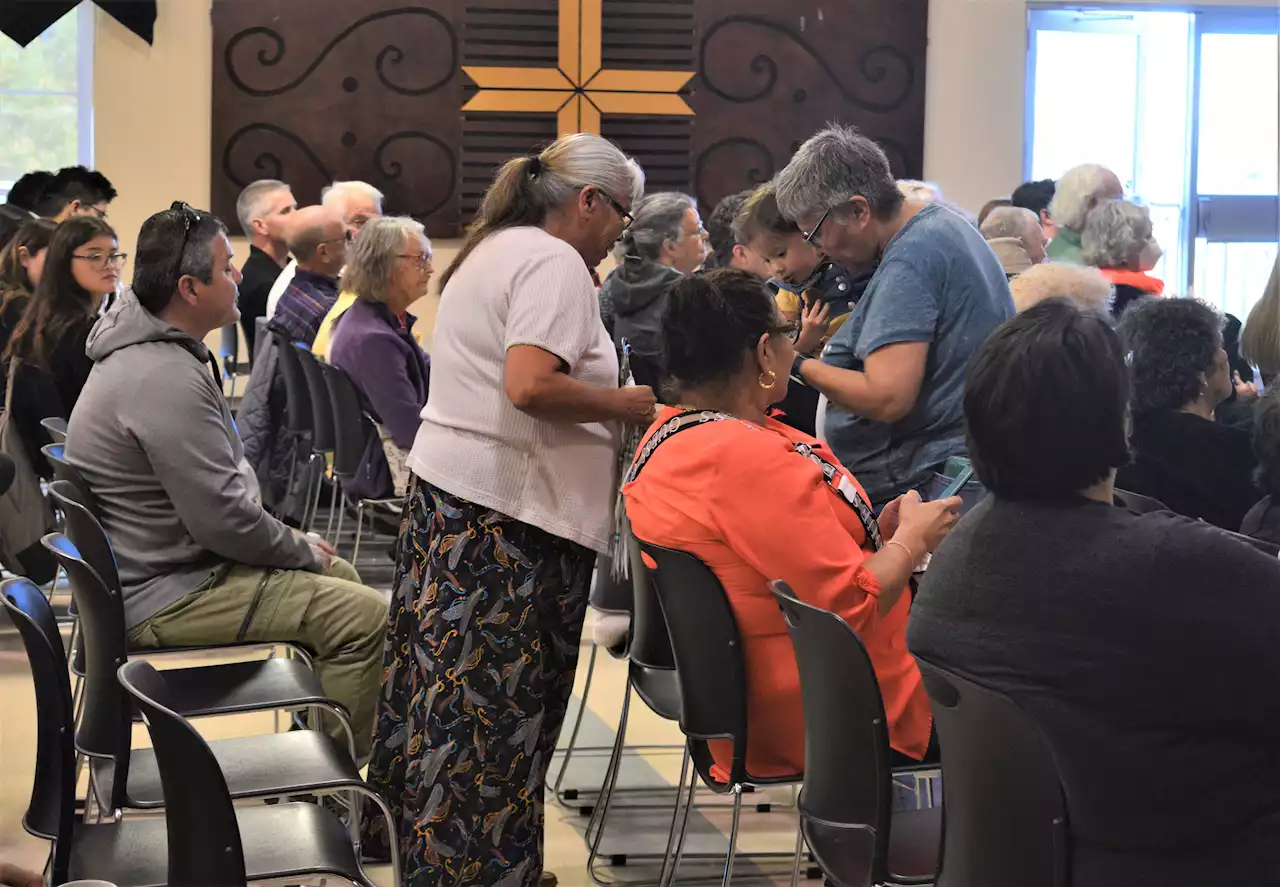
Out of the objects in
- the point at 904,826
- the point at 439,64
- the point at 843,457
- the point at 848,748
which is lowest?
the point at 904,826

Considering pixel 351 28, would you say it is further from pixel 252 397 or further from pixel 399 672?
pixel 399 672

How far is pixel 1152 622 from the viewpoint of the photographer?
147cm

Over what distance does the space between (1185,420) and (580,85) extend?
18.9 ft

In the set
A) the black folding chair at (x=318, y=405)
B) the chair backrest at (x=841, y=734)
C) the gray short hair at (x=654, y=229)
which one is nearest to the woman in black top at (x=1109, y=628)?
the chair backrest at (x=841, y=734)

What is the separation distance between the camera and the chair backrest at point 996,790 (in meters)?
1.54

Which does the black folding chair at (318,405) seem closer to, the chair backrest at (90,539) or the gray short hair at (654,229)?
the gray short hair at (654,229)

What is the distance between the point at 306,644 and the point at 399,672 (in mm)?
337

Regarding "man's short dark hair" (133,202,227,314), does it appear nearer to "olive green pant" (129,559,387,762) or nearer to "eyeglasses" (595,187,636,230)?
"olive green pant" (129,559,387,762)

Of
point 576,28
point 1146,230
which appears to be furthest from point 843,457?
point 576,28

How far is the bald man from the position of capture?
18.0 feet

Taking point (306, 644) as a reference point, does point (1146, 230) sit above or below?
above

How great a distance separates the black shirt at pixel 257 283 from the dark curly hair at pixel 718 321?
14.4 feet

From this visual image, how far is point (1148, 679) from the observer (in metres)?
1.49

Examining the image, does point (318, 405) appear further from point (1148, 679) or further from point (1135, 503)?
point (1148, 679)
